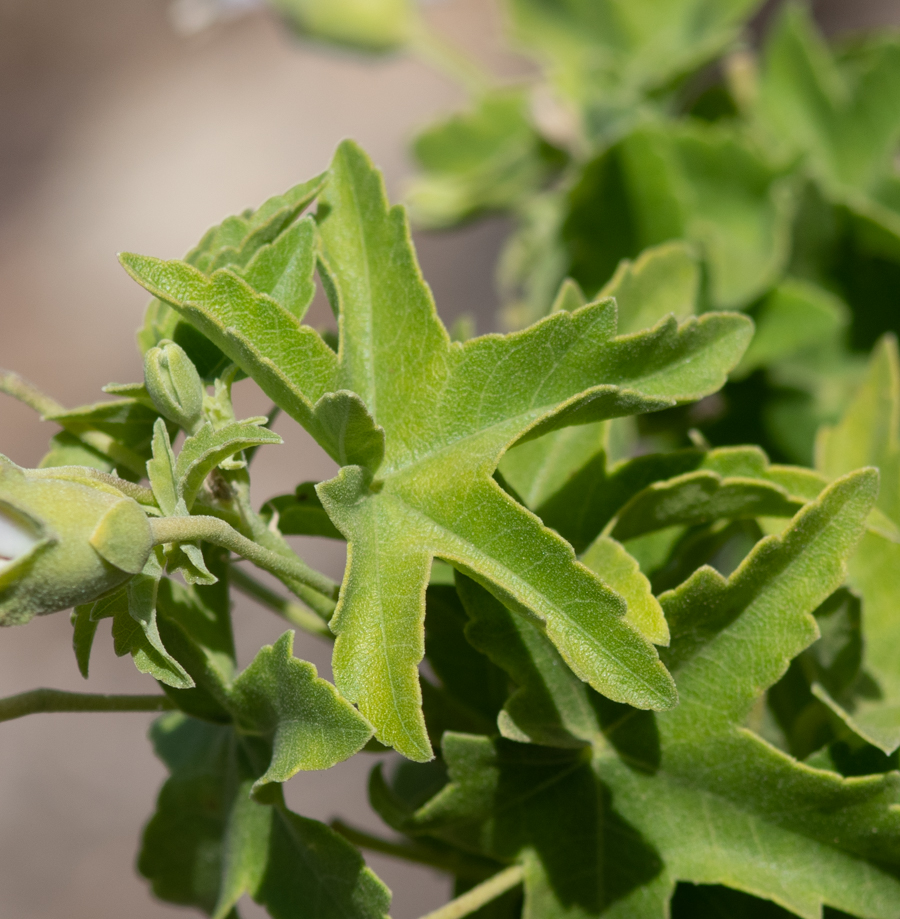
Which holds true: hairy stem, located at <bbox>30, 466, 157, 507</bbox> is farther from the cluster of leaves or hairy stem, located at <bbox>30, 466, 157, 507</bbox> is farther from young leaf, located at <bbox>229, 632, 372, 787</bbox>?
the cluster of leaves

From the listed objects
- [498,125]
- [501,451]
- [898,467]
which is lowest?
[898,467]

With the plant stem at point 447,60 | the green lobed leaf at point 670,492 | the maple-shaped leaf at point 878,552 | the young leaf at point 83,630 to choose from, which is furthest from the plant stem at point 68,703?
the plant stem at point 447,60

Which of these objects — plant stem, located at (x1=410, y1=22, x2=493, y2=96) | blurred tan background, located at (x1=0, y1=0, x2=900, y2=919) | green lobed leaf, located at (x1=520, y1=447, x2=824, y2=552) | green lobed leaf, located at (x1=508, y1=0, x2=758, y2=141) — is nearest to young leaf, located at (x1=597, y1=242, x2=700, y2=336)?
green lobed leaf, located at (x1=520, y1=447, x2=824, y2=552)

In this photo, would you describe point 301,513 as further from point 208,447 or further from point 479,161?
point 479,161

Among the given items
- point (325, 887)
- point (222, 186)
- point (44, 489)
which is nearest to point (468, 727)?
point (325, 887)

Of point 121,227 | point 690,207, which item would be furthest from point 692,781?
point 121,227

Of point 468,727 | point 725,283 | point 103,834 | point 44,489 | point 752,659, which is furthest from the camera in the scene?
point 103,834

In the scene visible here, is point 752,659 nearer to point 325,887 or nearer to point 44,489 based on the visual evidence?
point 325,887
